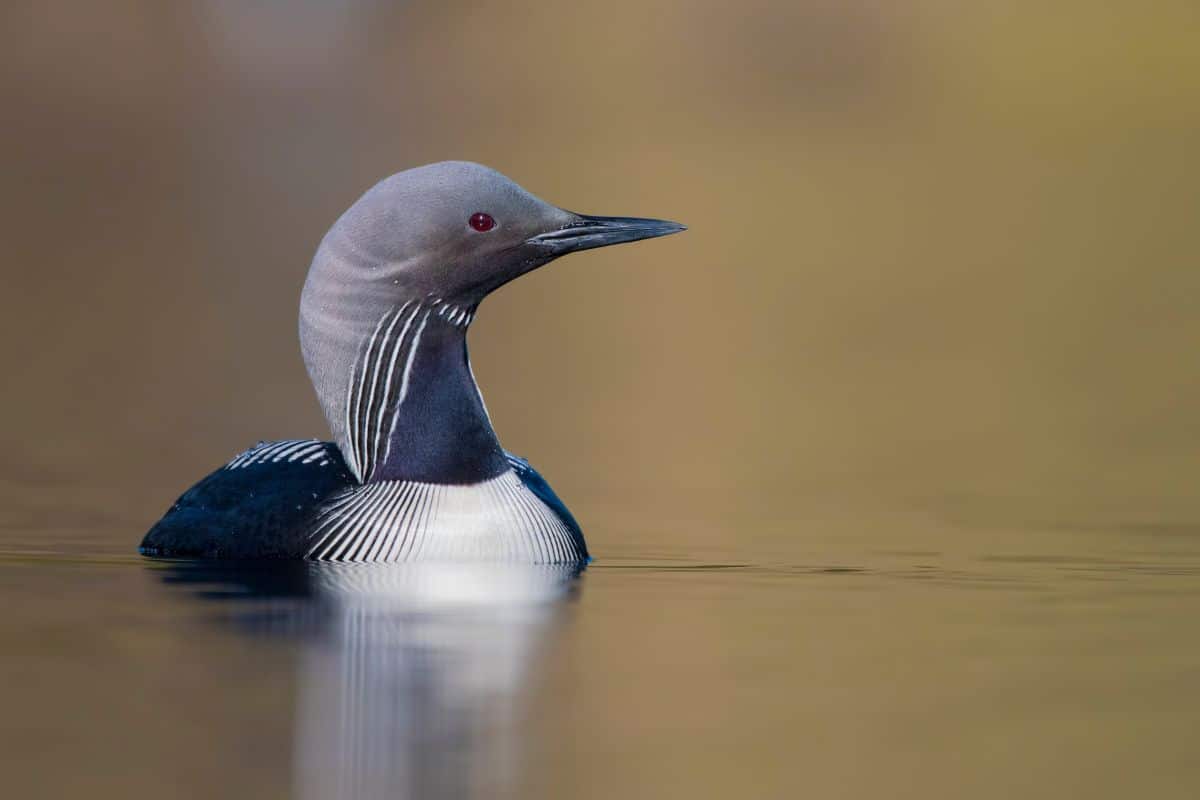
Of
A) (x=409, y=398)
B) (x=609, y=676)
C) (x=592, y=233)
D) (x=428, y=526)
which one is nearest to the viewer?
(x=609, y=676)

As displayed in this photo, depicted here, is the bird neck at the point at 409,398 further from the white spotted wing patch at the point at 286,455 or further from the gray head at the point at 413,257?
the white spotted wing patch at the point at 286,455

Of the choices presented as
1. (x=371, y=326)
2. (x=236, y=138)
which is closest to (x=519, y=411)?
(x=371, y=326)

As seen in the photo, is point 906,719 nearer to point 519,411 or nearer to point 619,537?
point 619,537

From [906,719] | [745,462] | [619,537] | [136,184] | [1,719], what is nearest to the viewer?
[1,719]

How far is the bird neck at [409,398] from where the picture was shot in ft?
21.7

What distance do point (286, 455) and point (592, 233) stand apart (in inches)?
44.1

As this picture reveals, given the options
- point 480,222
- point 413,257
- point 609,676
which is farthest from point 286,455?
point 609,676

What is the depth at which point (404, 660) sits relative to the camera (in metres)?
4.91

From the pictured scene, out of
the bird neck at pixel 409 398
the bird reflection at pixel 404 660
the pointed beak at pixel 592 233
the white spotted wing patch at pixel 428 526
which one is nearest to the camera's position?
the bird reflection at pixel 404 660

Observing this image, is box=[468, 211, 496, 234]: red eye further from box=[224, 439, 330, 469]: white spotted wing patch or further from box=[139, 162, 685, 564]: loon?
box=[224, 439, 330, 469]: white spotted wing patch

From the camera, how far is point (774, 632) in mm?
5648

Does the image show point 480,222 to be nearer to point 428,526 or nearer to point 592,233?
point 592,233

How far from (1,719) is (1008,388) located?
36.4ft

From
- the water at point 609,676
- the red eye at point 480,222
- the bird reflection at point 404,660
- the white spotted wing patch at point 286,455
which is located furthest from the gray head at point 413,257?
the water at point 609,676
